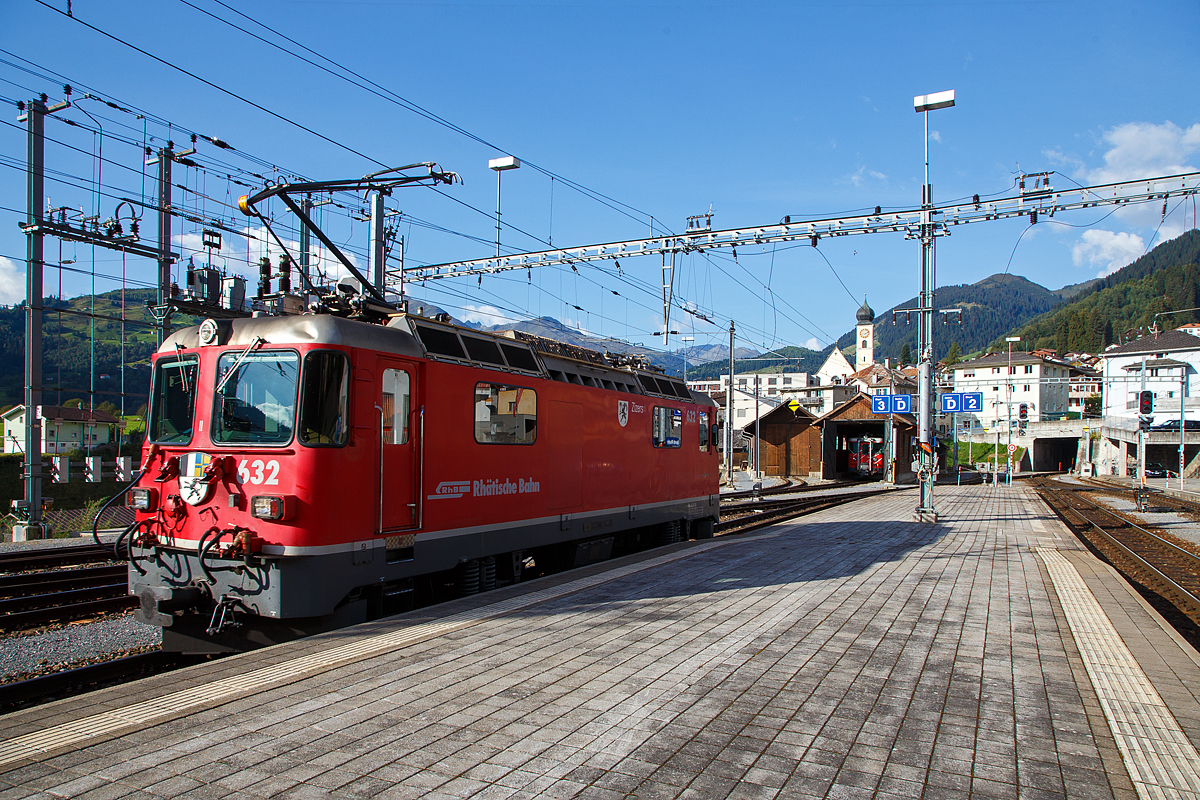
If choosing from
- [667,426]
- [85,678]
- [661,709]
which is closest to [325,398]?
[85,678]

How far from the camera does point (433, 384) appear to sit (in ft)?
25.7

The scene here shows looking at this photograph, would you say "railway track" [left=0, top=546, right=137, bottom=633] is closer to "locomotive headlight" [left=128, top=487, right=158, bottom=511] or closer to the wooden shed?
"locomotive headlight" [left=128, top=487, right=158, bottom=511]

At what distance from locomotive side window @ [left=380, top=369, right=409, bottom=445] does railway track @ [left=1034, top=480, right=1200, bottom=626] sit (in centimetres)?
1090

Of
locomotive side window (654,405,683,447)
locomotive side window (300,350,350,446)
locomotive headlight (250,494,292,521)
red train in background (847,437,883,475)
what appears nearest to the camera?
locomotive headlight (250,494,292,521)

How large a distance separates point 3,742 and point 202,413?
11.8 feet

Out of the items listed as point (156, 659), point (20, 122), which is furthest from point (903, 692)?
point (20, 122)

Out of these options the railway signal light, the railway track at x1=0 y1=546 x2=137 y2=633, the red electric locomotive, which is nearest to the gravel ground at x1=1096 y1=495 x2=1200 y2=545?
the red electric locomotive

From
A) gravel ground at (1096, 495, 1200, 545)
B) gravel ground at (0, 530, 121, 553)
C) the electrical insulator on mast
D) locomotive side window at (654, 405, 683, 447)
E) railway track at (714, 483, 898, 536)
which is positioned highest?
the electrical insulator on mast

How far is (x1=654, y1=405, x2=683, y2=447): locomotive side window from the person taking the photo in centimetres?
1357

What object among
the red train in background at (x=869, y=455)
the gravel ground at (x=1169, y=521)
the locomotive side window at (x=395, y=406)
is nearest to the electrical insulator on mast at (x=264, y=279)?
the locomotive side window at (x=395, y=406)

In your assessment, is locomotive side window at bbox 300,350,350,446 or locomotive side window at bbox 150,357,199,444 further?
locomotive side window at bbox 150,357,199,444

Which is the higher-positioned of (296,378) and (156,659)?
(296,378)

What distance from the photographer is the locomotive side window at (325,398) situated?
658 cm

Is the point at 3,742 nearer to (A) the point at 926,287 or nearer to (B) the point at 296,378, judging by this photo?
(B) the point at 296,378
